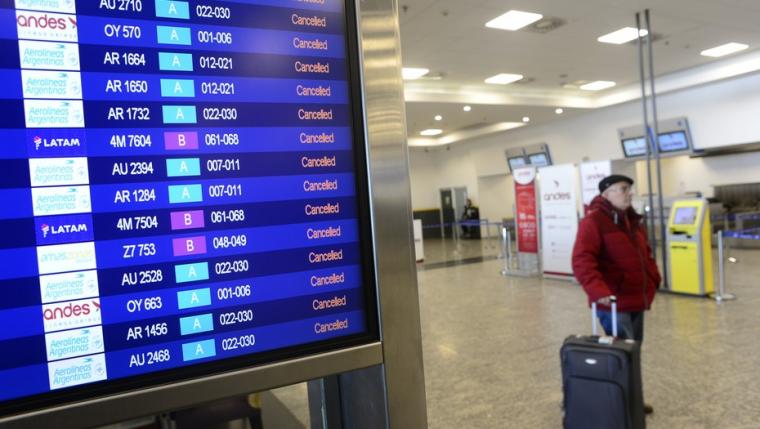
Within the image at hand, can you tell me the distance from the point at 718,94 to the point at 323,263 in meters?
14.0

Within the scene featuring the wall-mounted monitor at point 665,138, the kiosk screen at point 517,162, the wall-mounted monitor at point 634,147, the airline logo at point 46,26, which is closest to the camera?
the airline logo at point 46,26

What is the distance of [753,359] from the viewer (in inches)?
174

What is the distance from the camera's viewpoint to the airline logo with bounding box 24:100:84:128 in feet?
2.41

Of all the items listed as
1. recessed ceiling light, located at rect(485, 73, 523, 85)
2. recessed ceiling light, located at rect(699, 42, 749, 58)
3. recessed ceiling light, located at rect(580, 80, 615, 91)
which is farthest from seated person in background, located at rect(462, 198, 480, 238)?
recessed ceiling light, located at rect(699, 42, 749, 58)

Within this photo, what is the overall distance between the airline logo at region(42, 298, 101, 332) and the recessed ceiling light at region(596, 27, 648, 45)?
30.9 feet

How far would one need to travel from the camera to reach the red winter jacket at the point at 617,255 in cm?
351

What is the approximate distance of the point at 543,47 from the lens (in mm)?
9203

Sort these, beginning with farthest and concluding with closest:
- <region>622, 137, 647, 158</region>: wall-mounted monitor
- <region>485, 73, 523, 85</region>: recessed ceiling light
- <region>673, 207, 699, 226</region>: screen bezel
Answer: <region>622, 137, 647, 158</region>: wall-mounted monitor → <region>485, 73, 523, 85</region>: recessed ceiling light → <region>673, 207, 699, 226</region>: screen bezel

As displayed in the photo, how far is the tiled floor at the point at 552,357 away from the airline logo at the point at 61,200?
3262 mm

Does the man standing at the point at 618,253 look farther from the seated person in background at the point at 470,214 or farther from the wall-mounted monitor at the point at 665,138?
the seated person in background at the point at 470,214

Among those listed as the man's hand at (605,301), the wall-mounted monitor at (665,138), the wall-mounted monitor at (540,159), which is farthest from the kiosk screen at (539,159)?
the man's hand at (605,301)

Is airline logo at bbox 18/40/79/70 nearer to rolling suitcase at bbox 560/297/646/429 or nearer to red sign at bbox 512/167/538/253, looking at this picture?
rolling suitcase at bbox 560/297/646/429

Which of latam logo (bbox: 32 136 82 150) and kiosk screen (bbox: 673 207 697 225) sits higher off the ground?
latam logo (bbox: 32 136 82 150)

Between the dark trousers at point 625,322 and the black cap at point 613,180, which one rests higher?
→ the black cap at point 613,180
